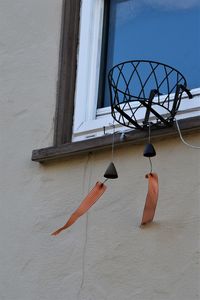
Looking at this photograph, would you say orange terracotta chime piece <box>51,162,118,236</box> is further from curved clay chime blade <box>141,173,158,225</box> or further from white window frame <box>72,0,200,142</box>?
white window frame <box>72,0,200,142</box>

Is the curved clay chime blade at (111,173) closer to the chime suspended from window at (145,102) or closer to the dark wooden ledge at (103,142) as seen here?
the chime suspended from window at (145,102)

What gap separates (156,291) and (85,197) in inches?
28.8

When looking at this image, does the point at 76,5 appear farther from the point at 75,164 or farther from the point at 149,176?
the point at 149,176

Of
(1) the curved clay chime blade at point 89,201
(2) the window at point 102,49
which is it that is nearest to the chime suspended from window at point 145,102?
(1) the curved clay chime blade at point 89,201

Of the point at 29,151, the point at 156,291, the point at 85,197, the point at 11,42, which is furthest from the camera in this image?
the point at 11,42

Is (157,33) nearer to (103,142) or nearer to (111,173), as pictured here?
(103,142)

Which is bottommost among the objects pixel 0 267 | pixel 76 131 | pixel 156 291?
pixel 0 267

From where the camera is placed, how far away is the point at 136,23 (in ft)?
16.1

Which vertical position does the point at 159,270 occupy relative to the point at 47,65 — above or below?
below

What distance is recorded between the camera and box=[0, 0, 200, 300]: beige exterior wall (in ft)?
13.6

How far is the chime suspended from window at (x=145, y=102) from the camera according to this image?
13.6 feet

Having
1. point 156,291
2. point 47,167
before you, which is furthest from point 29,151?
point 156,291

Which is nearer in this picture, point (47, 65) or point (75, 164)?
point (75, 164)

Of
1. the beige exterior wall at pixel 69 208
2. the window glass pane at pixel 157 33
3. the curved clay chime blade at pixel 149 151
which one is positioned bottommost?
the beige exterior wall at pixel 69 208
